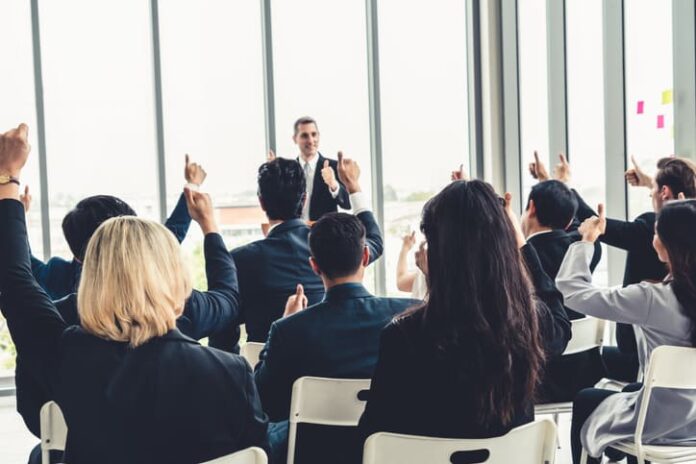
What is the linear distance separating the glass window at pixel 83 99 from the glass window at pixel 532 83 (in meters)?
3.02

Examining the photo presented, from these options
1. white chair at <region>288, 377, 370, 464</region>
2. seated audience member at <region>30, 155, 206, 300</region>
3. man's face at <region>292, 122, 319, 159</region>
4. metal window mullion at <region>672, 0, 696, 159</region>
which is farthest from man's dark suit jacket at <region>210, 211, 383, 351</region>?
man's face at <region>292, 122, 319, 159</region>

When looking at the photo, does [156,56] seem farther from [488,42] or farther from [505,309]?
[505,309]

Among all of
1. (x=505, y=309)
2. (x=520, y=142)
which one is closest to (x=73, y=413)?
(x=505, y=309)

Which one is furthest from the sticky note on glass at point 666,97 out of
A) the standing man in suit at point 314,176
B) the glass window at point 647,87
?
the standing man in suit at point 314,176

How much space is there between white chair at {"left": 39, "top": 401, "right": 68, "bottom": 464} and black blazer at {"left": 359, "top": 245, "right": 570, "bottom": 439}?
86cm

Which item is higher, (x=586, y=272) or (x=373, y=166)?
(x=373, y=166)

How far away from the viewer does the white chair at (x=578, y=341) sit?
315 centimetres

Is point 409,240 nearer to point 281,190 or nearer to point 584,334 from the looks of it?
point 281,190

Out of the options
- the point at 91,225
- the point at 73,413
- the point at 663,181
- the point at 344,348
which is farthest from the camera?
the point at 663,181

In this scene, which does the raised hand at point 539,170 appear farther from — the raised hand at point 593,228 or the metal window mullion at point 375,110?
the metal window mullion at point 375,110

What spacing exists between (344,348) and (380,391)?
1.27 feet

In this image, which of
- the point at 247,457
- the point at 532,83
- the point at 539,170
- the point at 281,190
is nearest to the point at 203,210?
the point at 247,457

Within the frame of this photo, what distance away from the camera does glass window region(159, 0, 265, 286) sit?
5.84 metres

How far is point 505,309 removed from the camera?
6.07ft
